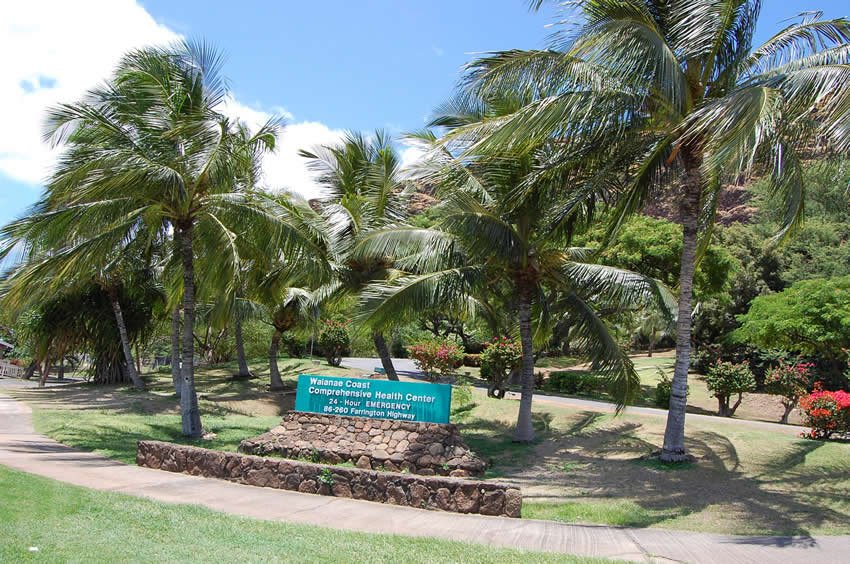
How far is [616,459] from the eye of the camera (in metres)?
13.1

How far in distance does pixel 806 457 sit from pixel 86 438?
14444 millimetres

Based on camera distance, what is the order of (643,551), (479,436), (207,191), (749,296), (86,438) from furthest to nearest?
(749,296), (479,436), (207,191), (86,438), (643,551)

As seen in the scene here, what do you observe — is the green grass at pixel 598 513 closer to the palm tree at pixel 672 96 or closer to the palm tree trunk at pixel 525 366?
the palm tree at pixel 672 96

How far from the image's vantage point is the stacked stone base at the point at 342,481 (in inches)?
360

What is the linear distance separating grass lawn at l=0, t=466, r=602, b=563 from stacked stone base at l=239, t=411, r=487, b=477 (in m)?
4.55

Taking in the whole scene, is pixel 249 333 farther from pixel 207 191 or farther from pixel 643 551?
pixel 643 551

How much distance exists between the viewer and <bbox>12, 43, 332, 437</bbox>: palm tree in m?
13.4

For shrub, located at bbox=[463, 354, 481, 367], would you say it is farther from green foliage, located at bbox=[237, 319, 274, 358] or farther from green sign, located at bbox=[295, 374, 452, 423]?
green sign, located at bbox=[295, 374, 452, 423]

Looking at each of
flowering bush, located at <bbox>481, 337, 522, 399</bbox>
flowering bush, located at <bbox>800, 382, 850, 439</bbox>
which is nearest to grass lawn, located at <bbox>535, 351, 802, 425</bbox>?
flowering bush, located at <bbox>481, 337, 522, 399</bbox>

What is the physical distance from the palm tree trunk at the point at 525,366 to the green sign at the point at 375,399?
2.87 m

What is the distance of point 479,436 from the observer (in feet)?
53.7

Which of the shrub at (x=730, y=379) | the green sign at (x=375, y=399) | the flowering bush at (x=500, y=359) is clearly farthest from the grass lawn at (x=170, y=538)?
the shrub at (x=730, y=379)

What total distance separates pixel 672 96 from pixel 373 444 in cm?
827

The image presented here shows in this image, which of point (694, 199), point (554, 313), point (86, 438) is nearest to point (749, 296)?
point (554, 313)
